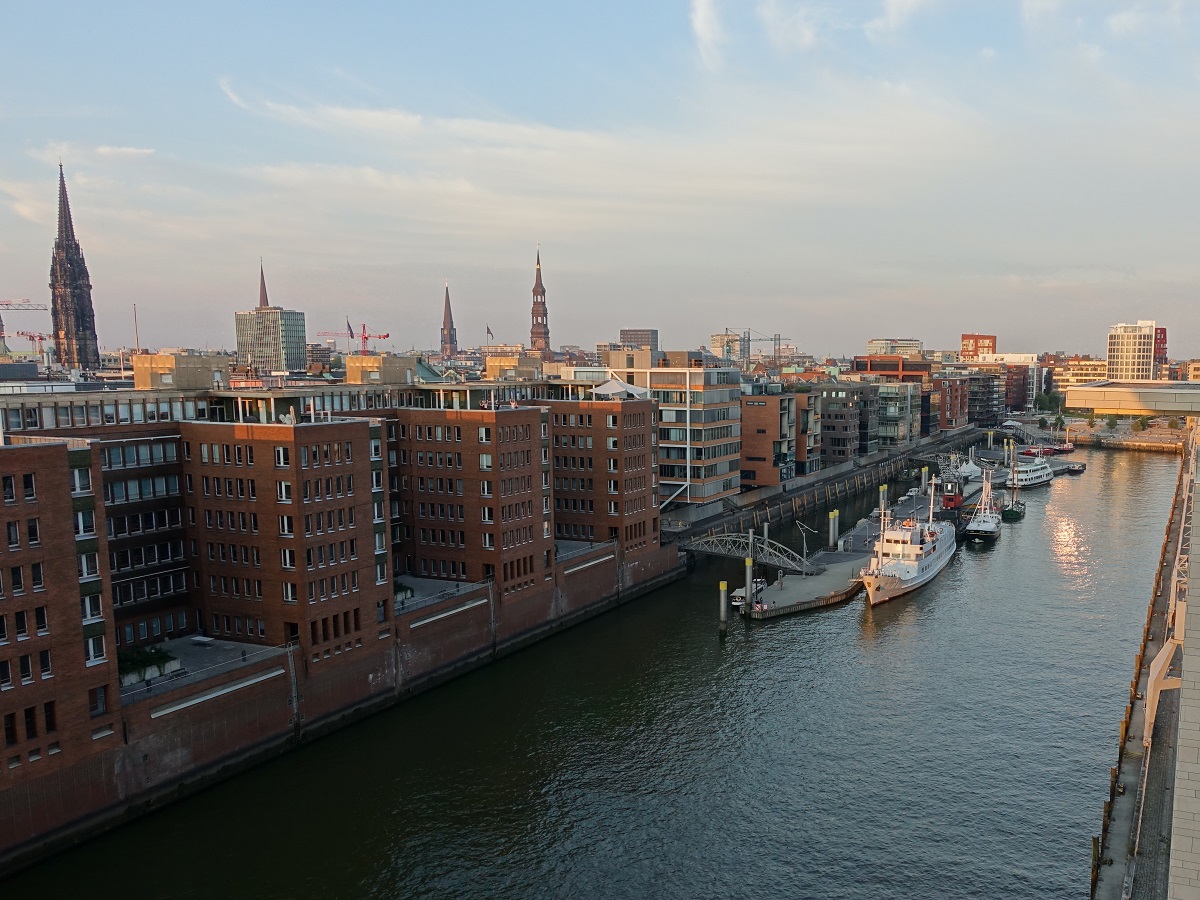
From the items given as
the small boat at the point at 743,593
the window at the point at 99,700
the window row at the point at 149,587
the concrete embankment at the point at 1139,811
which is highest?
the window row at the point at 149,587

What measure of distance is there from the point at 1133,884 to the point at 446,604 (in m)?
40.5

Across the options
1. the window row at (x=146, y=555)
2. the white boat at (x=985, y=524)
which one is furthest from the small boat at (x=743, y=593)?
the window row at (x=146, y=555)

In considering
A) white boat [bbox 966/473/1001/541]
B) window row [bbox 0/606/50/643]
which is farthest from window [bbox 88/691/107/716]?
white boat [bbox 966/473/1001/541]

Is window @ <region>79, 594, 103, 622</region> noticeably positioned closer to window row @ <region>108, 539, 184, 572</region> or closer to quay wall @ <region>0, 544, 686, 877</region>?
quay wall @ <region>0, 544, 686, 877</region>

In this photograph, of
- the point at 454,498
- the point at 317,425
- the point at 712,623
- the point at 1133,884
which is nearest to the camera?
the point at 1133,884

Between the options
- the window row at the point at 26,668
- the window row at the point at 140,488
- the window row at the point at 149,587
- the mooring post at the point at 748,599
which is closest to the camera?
the window row at the point at 26,668

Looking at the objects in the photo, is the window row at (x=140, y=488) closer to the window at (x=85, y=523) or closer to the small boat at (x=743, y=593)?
the window at (x=85, y=523)

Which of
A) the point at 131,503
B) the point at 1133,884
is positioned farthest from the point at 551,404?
the point at 1133,884

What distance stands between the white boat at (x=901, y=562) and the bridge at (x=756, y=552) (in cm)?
545

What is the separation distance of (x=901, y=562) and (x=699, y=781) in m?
42.3

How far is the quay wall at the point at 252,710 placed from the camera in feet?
128

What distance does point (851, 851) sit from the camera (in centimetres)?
3988

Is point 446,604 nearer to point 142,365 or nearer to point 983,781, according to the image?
point 142,365

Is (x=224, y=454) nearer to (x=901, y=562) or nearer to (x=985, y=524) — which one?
(x=901, y=562)
